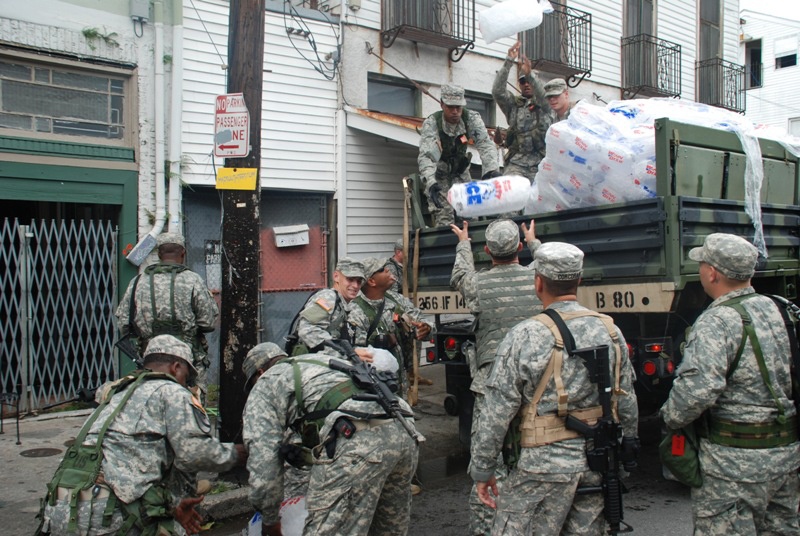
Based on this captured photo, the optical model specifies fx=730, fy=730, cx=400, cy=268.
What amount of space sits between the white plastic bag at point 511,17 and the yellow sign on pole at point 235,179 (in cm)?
275

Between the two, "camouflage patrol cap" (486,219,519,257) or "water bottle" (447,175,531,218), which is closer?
"camouflage patrol cap" (486,219,519,257)

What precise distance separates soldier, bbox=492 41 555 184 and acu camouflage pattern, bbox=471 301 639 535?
3.84 m

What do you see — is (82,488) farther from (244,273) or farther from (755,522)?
(755,522)

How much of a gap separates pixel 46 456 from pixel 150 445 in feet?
11.6

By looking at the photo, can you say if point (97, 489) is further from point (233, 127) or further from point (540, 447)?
point (233, 127)

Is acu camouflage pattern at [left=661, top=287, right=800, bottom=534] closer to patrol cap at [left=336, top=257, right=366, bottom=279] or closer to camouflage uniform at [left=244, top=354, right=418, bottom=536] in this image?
camouflage uniform at [left=244, top=354, right=418, bottom=536]

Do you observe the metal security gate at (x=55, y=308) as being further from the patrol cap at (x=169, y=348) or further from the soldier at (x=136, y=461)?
the soldier at (x=136, y=461)

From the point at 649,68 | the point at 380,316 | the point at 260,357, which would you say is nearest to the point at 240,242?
the point at 380,316

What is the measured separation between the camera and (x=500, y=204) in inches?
214

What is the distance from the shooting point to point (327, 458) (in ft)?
10.1

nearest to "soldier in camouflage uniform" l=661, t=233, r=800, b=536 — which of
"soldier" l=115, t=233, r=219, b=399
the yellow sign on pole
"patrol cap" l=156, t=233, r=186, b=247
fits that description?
the yellow sign on pole

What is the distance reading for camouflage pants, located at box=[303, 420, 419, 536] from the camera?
3043 mm

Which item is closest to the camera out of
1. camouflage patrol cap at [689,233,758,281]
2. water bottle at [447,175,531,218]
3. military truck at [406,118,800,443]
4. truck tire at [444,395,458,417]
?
camouflage patrol cap at [689,233,758,281]

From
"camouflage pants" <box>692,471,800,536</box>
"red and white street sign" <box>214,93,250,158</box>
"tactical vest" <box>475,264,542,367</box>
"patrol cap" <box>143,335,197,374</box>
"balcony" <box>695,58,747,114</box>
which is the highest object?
"balcony" <box>695,58,747,114</box>
